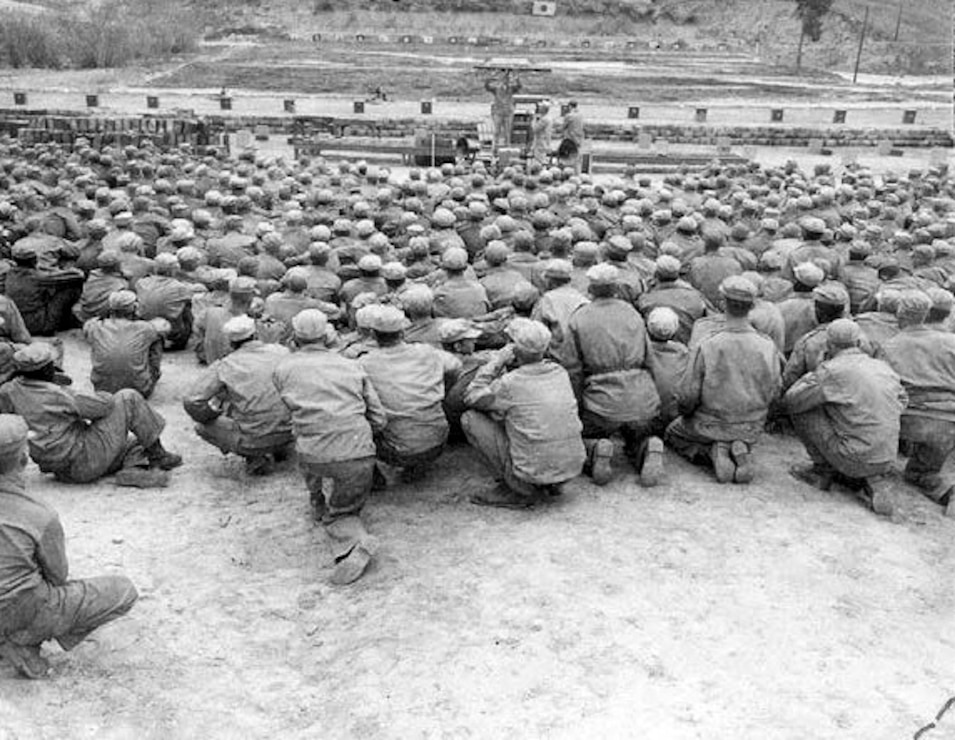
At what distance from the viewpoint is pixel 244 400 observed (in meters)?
6.88

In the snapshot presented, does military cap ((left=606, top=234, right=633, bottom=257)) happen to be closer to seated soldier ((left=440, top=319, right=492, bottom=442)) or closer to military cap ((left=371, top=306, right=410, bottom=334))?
seated soldier ((left=440, top=319, right=492, bottom=442))

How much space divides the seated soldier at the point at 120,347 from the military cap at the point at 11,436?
3673 mm

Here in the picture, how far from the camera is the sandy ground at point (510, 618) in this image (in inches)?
179

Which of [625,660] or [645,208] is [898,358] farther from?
[645,208]

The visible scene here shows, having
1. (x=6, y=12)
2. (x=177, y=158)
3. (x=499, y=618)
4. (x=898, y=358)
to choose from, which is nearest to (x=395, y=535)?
(x=499, y=618)

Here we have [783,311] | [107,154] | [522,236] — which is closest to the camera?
[783,311]

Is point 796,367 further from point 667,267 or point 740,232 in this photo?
point 740,232

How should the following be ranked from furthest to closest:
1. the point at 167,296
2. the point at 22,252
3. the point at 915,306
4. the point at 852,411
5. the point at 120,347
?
1. the point at 22,252
2. the point at 167,296
3. the point at 120,347
4. the point at 915,306
5. the point at 852,411

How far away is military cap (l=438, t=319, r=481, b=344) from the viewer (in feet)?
23.4

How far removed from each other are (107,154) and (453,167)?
6.23m

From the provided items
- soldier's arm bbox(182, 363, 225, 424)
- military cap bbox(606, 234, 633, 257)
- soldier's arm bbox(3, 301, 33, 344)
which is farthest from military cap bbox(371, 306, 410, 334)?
soldier's arm bbox(3, 301, 33, 344)

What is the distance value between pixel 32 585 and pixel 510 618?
254 centimetres

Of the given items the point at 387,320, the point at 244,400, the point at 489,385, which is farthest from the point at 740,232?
the point at 244,400

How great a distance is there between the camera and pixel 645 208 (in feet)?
42.2
